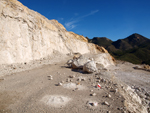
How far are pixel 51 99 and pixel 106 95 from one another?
1724 millimetres

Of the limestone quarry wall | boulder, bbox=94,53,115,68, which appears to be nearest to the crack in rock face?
the limestone quarry wall

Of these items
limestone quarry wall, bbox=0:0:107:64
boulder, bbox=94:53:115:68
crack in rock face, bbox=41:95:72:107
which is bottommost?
crack in rock face, bbox=41:95:72:107

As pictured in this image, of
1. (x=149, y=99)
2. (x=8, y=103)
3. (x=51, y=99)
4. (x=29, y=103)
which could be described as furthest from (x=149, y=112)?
(x=8, y=103)

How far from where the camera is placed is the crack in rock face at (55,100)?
8.67 feet

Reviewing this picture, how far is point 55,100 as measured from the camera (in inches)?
110

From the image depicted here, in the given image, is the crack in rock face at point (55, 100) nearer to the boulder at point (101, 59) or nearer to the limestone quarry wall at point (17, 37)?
the limestone quarry wall at point (17, 37)

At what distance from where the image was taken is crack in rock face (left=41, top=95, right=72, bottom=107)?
2643 millimetres

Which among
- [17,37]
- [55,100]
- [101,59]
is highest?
[17,37]

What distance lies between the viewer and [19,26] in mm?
8523

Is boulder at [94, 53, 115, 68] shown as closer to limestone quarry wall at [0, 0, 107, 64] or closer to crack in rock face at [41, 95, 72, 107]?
limestone quarry wall at [0, 0, 107, 64]

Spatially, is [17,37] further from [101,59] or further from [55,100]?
[101,59]

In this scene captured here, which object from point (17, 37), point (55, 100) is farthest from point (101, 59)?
point (55, 100)

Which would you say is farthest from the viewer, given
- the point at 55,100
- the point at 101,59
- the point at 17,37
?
the point at 101,59

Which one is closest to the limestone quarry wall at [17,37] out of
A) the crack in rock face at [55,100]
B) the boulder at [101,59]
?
the crack in rock face at [55,100]
